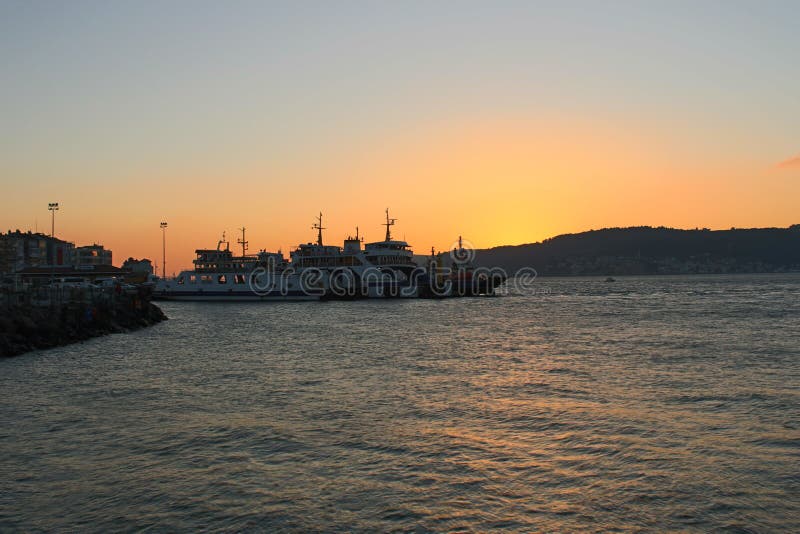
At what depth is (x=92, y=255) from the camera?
158 meters

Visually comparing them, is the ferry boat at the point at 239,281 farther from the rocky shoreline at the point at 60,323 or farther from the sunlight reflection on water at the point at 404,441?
Answer: the sunlight reflection on water at the point at 404,441

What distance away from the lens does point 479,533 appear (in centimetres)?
938

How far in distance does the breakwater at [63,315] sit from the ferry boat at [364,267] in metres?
37.8

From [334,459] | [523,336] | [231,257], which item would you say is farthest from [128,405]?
[231,257]

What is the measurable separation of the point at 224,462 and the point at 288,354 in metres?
18.8

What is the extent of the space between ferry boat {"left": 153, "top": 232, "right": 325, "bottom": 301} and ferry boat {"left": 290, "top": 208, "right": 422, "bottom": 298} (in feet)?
8.16

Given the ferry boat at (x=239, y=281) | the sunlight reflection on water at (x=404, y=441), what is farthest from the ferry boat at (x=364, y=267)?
the sunlight reflection on water at (x=404, y=441)

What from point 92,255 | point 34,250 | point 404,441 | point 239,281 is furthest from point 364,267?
point 92,255

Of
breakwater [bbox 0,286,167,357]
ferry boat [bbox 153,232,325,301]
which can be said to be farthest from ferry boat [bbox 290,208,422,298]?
breakwater [bbox 0,286,167,357]

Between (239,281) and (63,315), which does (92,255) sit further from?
(63,315)

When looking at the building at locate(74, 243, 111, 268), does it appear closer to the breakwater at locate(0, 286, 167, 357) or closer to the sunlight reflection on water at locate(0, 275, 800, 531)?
the breakwater at locate(0, 286, 167, 357)

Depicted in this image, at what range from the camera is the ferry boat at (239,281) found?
8981 centimetres

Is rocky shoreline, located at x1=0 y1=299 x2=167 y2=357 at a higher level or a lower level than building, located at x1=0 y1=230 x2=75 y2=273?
lower

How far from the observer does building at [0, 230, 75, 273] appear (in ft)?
380
